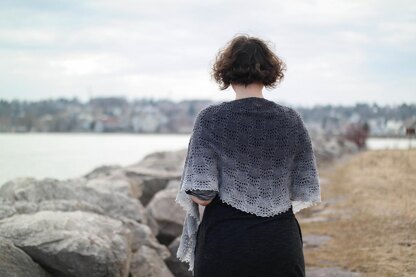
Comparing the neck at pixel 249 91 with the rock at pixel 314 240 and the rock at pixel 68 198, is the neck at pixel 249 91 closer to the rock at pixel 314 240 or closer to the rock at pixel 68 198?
the rock at pixel 68 198

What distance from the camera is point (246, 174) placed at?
3.19 m

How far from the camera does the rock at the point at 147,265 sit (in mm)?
6246

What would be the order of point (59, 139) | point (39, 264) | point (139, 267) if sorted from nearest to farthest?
point (39, 264), point (139, 267), point (59, 139)

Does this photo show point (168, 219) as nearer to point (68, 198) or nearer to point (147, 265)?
point (68, 198)

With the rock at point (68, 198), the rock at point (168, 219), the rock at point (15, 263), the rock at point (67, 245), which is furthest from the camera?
the rock at point (168, 219)

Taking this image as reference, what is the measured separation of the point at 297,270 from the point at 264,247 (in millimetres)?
242

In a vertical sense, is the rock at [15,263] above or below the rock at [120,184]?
above

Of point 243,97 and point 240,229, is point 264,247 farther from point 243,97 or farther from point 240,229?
point 243,97

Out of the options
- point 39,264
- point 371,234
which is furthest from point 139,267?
point 371,234

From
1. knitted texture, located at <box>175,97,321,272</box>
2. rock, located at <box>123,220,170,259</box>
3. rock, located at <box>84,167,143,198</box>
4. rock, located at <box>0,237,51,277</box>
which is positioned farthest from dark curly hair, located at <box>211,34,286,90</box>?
rock, located at <box>84,167,143,198</box>

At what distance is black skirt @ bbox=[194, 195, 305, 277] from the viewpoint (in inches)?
121

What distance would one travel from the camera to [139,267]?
6.28 m

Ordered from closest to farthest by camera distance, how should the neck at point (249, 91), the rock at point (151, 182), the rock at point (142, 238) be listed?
the neck at point (249, 91), the rock at point (142, 238), the rock at point (151, 182)

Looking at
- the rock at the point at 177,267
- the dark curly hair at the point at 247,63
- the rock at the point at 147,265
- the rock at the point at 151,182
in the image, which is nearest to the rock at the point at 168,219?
the rock at the point at 177,267
